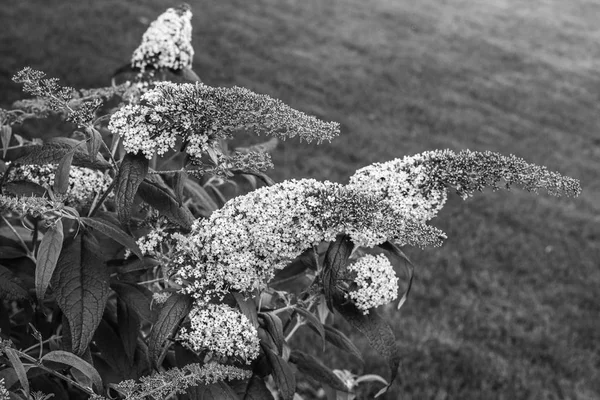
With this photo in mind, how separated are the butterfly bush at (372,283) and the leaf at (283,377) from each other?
28 cm

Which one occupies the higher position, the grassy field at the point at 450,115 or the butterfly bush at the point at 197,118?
the butterfly bush at the point at 197,118

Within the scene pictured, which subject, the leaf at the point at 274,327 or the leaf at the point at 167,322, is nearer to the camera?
the leaf at the point at 167,322

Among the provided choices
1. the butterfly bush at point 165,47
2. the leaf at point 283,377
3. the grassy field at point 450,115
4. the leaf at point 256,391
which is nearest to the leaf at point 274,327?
the leaf at point 283,377

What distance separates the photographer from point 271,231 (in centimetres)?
167

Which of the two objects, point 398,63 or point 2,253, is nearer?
point 2,253

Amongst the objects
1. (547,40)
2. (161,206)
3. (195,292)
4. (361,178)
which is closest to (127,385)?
(195,292)

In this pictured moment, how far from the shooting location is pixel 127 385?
4.90ft

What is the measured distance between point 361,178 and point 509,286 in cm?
403

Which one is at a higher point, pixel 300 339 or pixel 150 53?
pixel 150 53

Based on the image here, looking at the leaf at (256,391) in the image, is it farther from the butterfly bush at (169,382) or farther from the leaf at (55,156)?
the leaf at (55,156)

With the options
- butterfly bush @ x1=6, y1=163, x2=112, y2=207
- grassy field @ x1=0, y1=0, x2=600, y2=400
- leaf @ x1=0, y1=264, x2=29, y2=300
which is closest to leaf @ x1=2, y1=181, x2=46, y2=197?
butterfly bush @ x1=6, y1=163, x2=112, y2=207

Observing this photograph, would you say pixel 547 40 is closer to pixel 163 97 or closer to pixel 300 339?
pixel 300 339

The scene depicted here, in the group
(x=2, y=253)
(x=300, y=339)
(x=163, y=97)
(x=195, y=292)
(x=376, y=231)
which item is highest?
(x=163, y=97)

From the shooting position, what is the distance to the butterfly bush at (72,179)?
6.70ft
